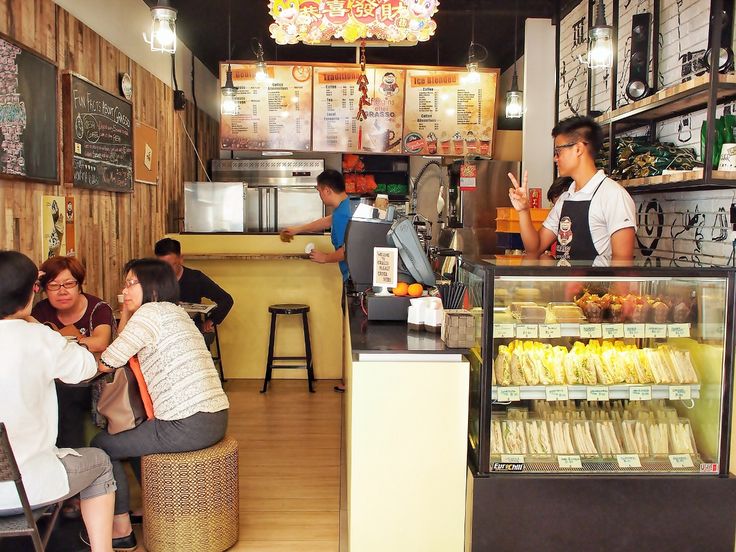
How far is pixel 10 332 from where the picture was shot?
233 centimetres

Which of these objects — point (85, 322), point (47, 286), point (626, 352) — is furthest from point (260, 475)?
point (626, 352)

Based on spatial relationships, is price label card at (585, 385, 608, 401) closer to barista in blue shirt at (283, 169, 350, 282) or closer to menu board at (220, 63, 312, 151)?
barista in blue shirt at (283, 169, 350, 282)

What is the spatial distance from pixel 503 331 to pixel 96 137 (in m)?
3.33

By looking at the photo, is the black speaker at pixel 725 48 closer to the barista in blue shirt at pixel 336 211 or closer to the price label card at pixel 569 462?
the price label card at pixel 569 462

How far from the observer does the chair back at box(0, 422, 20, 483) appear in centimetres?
207

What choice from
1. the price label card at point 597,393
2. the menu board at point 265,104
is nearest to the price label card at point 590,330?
the price label card at point 597,393

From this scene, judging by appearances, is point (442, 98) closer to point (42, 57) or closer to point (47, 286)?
point (42, 57)

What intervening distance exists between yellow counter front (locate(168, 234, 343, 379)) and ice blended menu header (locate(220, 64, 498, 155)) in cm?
132

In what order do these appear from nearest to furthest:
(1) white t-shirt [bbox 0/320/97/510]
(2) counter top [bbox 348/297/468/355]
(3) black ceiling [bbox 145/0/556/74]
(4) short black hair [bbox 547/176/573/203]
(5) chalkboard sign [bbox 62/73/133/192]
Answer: (1) white t-shirt [bbox 0/320/97/510] → (2) counter top [bbox 348/297/468/355] → (5) chalkboard sign [bbox 62/73/133/192] → (4) short black hair [bbox 547/176/573/203] → (3) black ceiling [bbox 145/0/556/74]

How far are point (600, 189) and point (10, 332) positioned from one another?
105 inches

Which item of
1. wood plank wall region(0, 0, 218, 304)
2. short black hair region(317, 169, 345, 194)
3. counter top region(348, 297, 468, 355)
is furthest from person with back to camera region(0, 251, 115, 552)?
short black hair region(317, 169, 345, 194)

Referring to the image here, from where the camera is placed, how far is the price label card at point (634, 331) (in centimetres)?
264

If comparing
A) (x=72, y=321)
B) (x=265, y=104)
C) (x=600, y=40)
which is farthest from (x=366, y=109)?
(x=72, y=321)

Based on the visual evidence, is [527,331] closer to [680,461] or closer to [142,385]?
[680,461]
